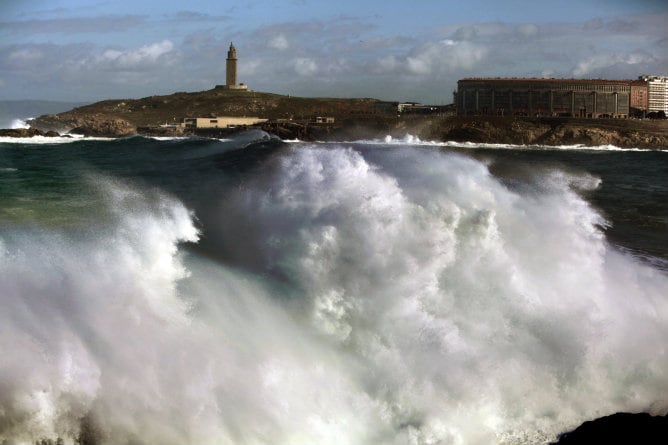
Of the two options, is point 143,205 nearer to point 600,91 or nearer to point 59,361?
point 59,361

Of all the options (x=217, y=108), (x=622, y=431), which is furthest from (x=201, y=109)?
(x=622, y=431)

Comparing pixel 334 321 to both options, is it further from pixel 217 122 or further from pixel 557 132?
pixel 217 122

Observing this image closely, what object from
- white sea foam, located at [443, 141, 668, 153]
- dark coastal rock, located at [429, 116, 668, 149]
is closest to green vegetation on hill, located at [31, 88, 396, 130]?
dark coastal rock, located at [429, 116, 668, 149]

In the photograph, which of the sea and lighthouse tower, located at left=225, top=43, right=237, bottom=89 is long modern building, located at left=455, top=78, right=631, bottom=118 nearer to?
lighthouse tower, located at left=225, top=43, right=237, bottom=89

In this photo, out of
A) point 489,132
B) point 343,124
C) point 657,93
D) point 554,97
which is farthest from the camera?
point 657,93

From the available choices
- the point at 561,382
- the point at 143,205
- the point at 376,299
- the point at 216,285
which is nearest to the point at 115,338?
the point at 216,285

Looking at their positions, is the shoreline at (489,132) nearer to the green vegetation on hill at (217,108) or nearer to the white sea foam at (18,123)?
the white sea foam at (18,123)
